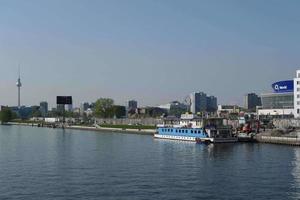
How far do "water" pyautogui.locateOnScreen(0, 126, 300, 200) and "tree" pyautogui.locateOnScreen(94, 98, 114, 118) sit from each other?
117535 mm

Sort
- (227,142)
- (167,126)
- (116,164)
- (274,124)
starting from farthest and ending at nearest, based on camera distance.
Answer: (274,124)
(167,126)
(227,142)
(116,164)

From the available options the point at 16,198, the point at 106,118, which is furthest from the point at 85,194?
the point at 106,118

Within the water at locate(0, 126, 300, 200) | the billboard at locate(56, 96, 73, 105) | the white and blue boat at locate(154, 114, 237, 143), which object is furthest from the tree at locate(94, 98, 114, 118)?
the water at locate(0, 126, 300, 200)

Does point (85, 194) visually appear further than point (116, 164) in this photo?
No

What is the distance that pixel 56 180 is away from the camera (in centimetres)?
3719

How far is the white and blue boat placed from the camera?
7444 cm

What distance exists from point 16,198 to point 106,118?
476 feet

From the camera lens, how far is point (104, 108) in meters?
175

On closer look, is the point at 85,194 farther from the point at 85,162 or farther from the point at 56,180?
the point at 85,162

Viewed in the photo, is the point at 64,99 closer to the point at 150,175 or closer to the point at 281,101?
the point at 281,101

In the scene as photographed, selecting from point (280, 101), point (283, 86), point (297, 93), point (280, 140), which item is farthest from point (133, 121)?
point (280, 140)

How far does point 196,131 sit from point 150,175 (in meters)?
38.8

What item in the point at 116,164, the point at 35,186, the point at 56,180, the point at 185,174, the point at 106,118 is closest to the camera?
the point at 35,186

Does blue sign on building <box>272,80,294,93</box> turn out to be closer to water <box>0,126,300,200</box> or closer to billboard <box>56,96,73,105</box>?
billboard <box>56,96,73,105</box>
